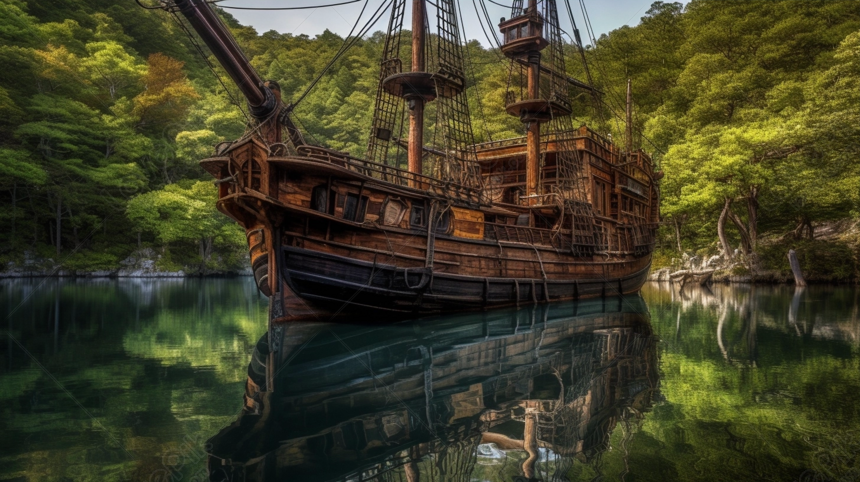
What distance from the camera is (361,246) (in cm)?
946

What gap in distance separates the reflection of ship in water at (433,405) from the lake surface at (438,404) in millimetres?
21

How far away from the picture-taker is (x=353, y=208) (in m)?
9.45

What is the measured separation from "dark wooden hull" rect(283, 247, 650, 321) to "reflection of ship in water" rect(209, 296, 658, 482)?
871mm

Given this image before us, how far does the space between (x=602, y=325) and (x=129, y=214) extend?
24687mm

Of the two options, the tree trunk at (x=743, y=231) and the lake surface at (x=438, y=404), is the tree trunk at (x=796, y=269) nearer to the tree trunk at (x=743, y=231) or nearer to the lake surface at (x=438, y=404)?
the tree trunk at (x=743, y=231)

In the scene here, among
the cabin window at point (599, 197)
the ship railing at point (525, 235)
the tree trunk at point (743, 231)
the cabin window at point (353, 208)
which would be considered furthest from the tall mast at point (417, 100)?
the tree trunk at point (743, 231)

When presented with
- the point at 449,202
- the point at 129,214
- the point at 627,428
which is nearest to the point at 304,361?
the point at 627,428

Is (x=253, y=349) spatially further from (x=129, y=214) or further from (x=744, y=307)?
(x=129, y=214)

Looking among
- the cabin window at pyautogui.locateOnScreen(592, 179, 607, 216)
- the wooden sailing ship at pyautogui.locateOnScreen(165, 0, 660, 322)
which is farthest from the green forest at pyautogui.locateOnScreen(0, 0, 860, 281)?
the wooden sailing ship at pyautogui.locateOnScreen(165, 0, 660, 322)

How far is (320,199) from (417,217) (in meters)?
2.15

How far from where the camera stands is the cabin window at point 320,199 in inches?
360

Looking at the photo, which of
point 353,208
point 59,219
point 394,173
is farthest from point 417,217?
point 59,219

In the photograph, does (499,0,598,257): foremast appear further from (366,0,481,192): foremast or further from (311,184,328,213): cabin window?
(311,184,328,213): cabin window

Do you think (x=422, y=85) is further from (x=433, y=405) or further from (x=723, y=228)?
(x=723, y=228)
